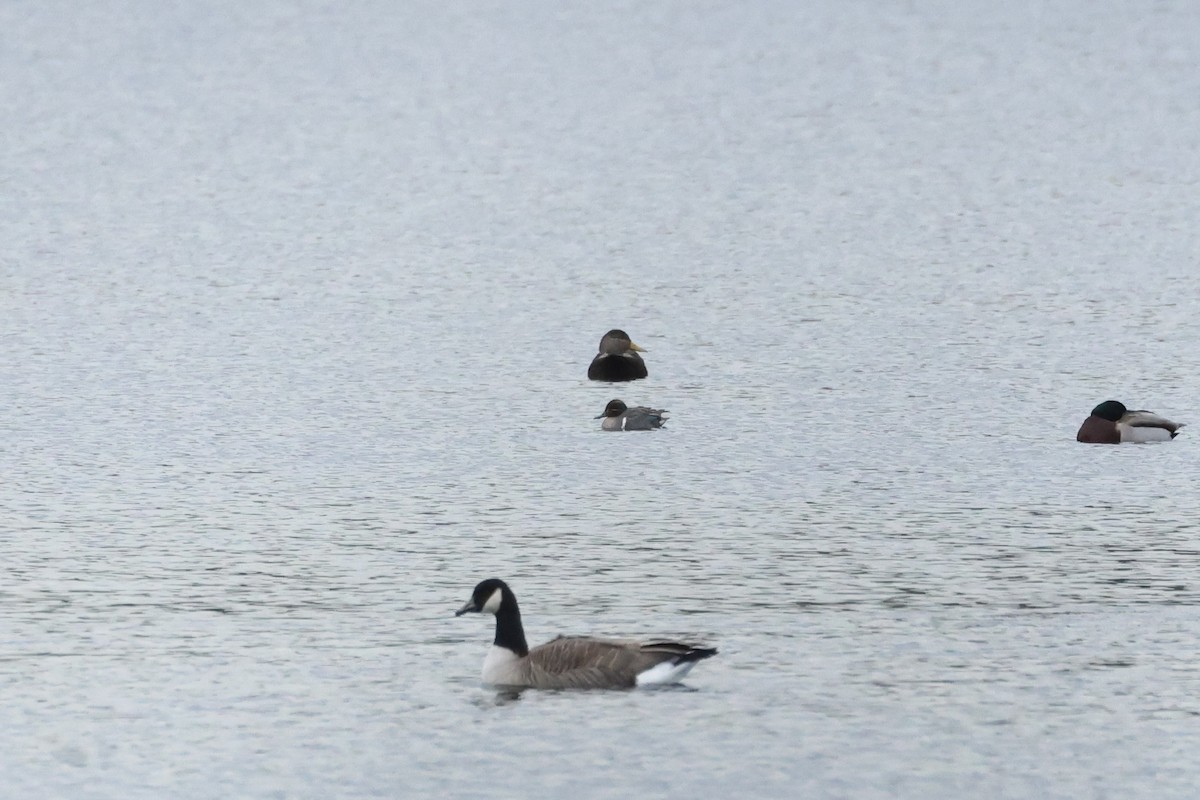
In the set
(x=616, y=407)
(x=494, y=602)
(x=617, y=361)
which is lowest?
(x=494, y=602)

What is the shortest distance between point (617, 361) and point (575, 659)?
15.0 meters

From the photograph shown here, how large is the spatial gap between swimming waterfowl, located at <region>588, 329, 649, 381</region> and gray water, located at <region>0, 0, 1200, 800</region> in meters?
0.46

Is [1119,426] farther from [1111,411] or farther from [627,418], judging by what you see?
[627,418]

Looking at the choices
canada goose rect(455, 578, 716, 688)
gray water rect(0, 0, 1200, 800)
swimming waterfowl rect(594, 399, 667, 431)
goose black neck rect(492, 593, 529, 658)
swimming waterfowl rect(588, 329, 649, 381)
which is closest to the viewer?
gray water rect(0, 0, 1200, 800)

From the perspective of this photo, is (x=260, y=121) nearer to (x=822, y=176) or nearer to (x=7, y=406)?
(x=822, y=176)

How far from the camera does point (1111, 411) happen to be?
25922 mm

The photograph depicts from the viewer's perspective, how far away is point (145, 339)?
112 feet

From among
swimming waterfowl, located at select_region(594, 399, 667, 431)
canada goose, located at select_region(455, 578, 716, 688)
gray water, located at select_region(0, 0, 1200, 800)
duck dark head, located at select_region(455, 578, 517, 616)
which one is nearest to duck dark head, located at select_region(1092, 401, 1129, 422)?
gray water, located at select_region(0, 0, 1200, 800)

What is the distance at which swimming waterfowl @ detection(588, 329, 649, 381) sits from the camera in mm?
30625

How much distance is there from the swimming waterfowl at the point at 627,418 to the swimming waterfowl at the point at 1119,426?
200 inches

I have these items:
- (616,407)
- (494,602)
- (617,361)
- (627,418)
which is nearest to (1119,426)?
(627,418)

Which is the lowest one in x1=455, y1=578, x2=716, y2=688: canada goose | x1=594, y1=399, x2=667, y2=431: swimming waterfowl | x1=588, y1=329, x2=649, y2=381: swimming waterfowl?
x1=455, y1=578, x2=716, y2=688: canada goose

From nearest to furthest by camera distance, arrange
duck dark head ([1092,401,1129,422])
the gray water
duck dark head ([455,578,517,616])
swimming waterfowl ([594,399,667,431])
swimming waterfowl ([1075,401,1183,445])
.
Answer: the gray water
duck dark head ([455,578,517,616])
swimming waterfowl ([1075,401,1183,445])
duck dark head ([1092,401,1129,422])
swimming waterfowl ([594,399,667,431])

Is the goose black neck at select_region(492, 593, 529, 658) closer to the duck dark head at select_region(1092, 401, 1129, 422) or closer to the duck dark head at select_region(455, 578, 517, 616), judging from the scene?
the duck dark head at select_region(455, 578, 517, 616)
